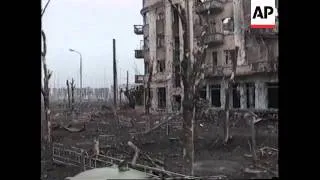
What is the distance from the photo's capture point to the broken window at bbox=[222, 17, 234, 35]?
24.0 ft

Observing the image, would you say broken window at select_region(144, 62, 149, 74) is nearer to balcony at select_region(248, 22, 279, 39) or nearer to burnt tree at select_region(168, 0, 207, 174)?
burnt tree at select_region(168, 0, 207, 174)

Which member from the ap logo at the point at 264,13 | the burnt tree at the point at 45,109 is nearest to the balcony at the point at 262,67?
the ap logo at the point at 264,13

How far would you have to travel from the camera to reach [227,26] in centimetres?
766

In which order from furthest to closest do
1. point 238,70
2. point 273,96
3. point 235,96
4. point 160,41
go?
point 238,70 → point 235,96 → point 160,41 → point 273,96

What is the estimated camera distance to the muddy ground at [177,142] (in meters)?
5.32

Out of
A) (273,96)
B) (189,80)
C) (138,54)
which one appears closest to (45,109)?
(138,54)

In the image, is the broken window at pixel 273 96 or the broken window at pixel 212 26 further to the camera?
the broken window at pixel 212 26

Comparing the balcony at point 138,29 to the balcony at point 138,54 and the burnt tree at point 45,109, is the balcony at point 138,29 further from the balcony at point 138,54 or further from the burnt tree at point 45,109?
the burnt tree at point 45,109

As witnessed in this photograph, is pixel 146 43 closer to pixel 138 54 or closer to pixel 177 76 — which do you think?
pixel 138 54

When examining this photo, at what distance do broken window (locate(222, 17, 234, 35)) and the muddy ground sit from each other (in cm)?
160

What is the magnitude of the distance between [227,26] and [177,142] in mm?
2596

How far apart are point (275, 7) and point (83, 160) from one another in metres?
3.47
